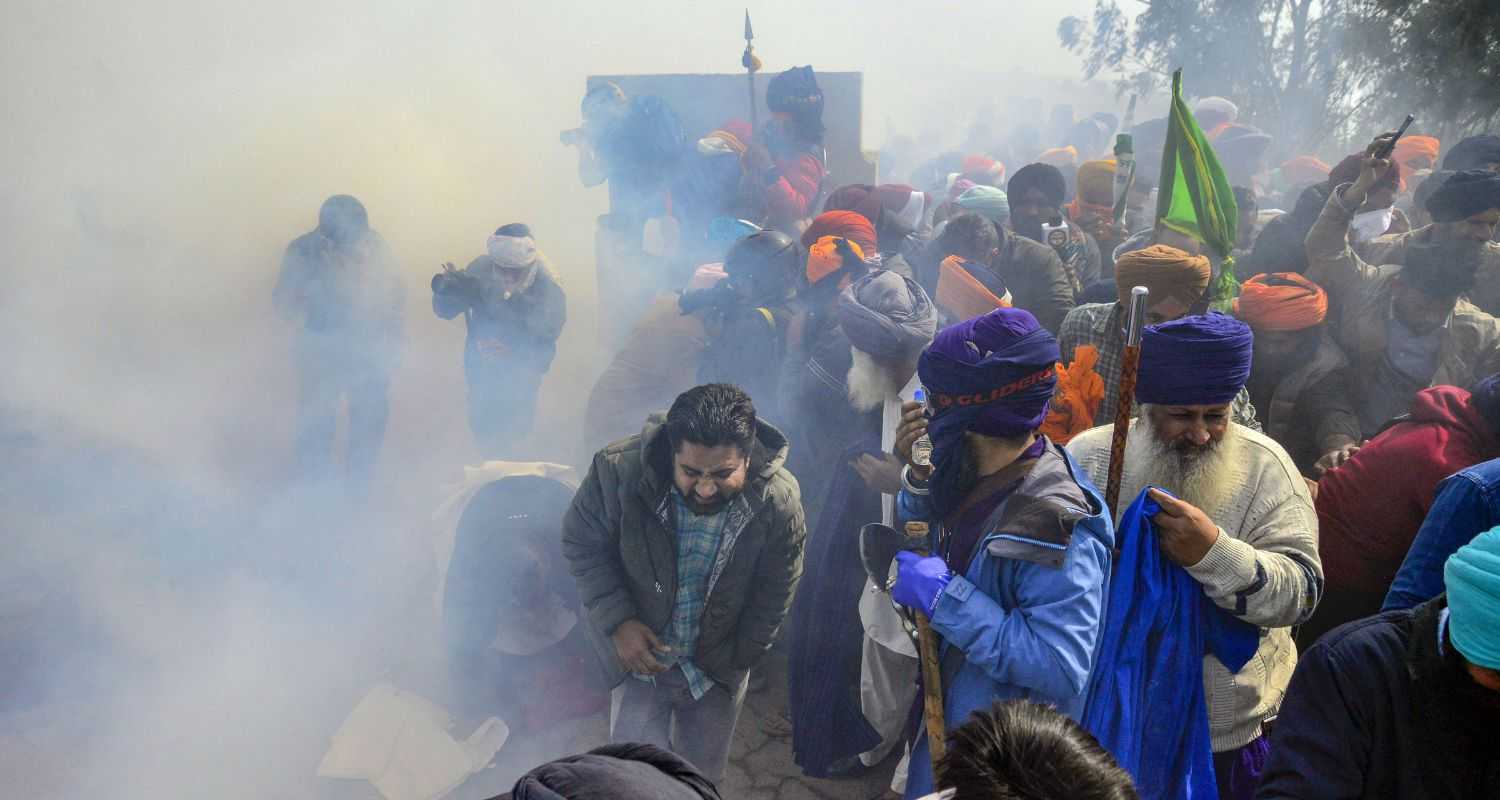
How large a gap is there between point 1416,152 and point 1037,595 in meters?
8.86

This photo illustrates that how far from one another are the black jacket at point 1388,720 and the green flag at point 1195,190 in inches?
78.5

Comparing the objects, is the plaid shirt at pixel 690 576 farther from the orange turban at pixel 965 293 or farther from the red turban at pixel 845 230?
the red turban at pixel 845 230

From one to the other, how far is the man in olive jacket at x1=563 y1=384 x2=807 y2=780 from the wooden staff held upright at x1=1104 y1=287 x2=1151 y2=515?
3.59ft

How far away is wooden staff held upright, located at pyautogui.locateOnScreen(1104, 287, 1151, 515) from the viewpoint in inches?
84.3

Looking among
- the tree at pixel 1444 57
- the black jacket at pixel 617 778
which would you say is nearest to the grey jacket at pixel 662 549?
the black jacket at pixel 617 778

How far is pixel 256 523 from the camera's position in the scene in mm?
5547

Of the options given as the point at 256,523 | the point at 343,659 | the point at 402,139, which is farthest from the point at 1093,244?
the point at 402,139

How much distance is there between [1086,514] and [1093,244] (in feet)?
14.3

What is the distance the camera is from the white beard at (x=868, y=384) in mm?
3436

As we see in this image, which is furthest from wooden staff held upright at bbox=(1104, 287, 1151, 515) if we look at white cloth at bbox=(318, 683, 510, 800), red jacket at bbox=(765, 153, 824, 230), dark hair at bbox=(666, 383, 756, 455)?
red jacket at bbox=(765, 153, 824, 230)

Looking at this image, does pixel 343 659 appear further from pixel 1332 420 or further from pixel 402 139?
pixel 402 139

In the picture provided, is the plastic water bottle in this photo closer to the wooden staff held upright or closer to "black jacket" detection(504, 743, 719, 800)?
the wooden staff held upright

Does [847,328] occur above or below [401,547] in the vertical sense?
above

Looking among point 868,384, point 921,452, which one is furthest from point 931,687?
point 868,384
